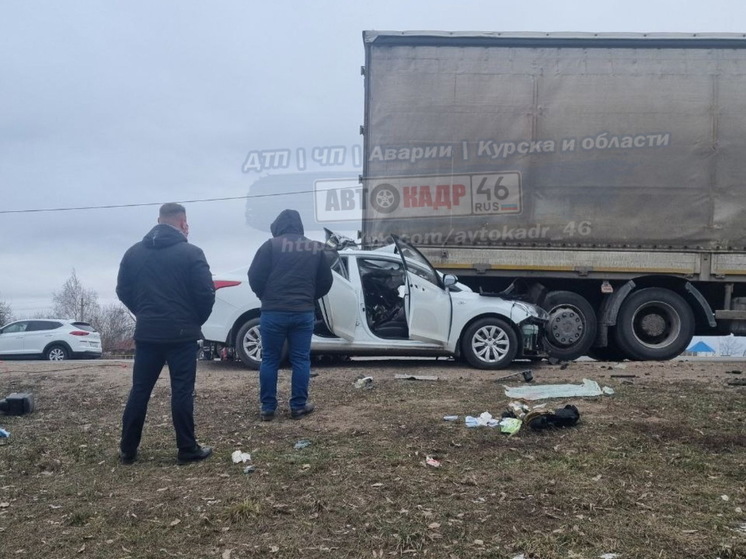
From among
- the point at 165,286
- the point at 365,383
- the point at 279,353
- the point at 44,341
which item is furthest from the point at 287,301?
the point at 44,341

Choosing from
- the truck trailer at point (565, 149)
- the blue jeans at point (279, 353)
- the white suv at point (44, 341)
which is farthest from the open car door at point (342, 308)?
the white suv at point (44, 341)

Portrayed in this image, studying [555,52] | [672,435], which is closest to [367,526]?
[672,435]

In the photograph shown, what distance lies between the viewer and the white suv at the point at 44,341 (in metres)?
19.2

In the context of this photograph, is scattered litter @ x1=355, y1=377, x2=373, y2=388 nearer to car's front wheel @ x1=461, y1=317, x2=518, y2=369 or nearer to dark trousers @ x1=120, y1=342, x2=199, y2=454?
car's front wheel @ x1=461, y1=317, x2=518, y2=369

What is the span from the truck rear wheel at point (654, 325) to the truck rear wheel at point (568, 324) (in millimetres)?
452

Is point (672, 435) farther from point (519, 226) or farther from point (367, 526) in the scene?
point (519, 226)

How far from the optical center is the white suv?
19219 millimetres

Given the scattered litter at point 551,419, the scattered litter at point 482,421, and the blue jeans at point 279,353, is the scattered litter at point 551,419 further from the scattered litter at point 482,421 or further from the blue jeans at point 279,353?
the blue jeans at point 279,353

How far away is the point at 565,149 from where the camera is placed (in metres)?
9.86

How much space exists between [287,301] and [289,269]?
270 mm

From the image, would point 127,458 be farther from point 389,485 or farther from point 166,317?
point 389,485

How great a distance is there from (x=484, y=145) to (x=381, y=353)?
3.30 metres

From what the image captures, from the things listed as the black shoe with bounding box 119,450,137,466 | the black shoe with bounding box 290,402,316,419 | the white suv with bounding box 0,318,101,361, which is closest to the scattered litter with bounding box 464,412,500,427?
the black shoe with bounding box 290,402,316,419

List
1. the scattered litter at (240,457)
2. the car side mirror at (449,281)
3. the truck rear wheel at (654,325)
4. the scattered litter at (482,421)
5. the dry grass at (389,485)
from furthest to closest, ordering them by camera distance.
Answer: the truck rear wheel at (654,325), the car side mirror at (449,281), the scattered litter at (482,421), the scattered litter at (240,457), the dry grass at (389,485)
